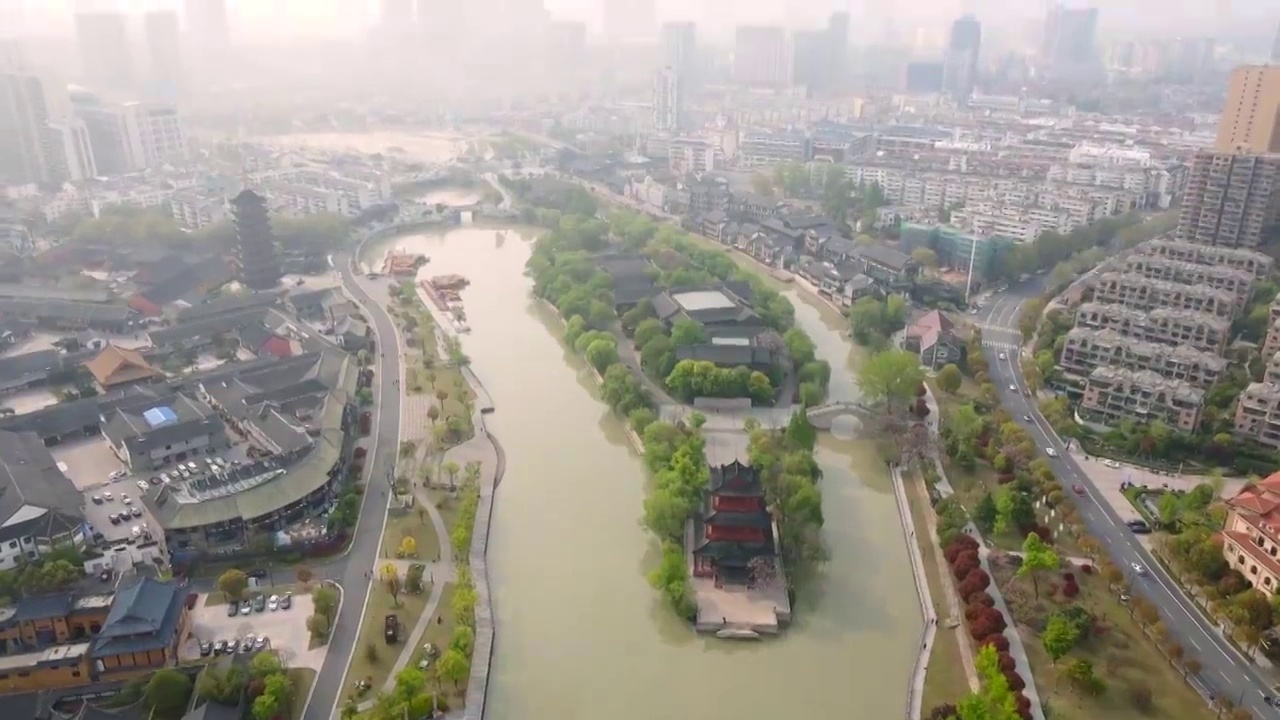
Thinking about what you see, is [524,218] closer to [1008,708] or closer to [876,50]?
[1008,708]

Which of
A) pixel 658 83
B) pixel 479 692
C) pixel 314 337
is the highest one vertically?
pixel 658 83

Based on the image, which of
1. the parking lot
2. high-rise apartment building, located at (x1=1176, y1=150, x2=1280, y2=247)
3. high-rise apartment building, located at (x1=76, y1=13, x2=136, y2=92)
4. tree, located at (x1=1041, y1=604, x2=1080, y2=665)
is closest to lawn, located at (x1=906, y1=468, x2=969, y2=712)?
tree, located at (x1=1041, y1=604, x2=1080, y2=665)

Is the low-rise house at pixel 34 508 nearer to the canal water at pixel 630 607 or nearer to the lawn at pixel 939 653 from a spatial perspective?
the canal water at pixel 630 607

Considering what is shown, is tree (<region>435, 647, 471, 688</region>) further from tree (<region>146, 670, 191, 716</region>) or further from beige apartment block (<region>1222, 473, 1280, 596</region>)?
beige apartment block (<region>1222, 473, 1280, 596</region>)

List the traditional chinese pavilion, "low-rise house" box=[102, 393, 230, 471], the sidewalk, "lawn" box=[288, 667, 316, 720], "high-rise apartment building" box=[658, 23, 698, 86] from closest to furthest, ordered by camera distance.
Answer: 1. "lawn" box=[288, 667, 316, 720]
2. the sidewalk
3. the traditional chinese pavilion
4. "low-rise house" box=[102, 393, 230, 471]
5. "high-rise apartment building" box=[658, 23, 698, 86]

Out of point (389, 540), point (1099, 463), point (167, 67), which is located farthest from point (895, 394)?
point (167, 67)

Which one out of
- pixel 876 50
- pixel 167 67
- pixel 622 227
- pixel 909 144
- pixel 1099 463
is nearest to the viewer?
pixel 1099 463
